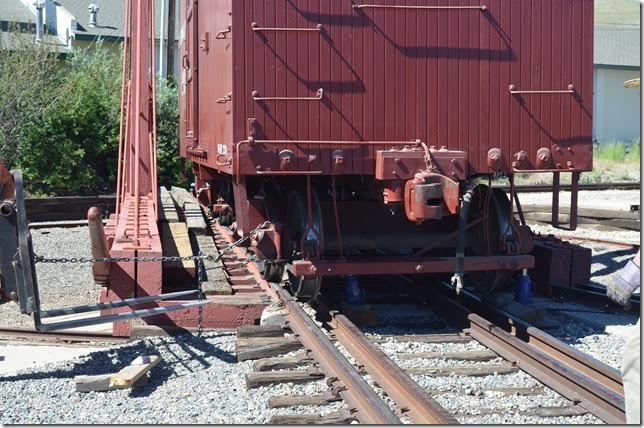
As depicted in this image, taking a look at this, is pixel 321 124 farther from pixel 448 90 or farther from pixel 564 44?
pixel 564 44

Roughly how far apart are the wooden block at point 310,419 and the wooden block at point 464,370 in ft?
3.73

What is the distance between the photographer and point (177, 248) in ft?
31.1

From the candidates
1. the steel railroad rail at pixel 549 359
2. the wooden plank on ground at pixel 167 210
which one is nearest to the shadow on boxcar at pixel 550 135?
the steel railroad rail at pixel 549 359

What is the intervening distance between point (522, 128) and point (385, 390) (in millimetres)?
3211

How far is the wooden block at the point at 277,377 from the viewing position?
219 inches

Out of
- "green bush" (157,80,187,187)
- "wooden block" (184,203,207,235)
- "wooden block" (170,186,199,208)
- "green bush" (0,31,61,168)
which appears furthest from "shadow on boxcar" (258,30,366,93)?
"green bush" (0,31,61,168)

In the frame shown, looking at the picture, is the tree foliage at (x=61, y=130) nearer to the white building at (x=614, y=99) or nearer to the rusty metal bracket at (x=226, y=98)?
the rusty metal bracket at (x=226, y=98)

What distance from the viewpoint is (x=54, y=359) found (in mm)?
6629

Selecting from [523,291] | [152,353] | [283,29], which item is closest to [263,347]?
[152,353]

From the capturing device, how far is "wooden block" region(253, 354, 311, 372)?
19.5 feet

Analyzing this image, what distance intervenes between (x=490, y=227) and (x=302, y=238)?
76.1 inches

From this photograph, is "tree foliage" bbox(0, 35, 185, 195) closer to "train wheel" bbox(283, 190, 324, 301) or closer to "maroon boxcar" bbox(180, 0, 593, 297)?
"maroon boxcar" bbox(180, 0, 593, 297)

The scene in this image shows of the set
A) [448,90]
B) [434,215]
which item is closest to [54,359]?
[434,215]

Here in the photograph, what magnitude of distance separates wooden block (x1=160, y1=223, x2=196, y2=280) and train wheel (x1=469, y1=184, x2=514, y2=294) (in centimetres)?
269
